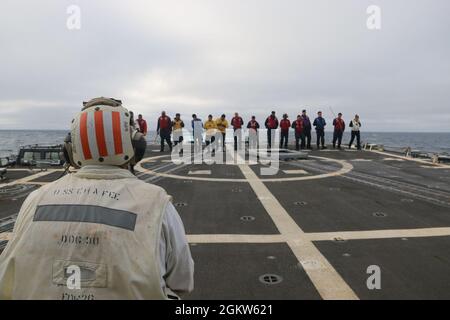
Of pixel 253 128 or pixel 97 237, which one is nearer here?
pixel 97 237

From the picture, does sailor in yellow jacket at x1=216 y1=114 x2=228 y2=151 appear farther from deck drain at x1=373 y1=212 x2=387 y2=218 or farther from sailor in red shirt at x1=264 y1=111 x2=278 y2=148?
deck drain at x1=373 y1=212 x2=387 y2=218

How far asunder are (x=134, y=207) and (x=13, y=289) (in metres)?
0.84

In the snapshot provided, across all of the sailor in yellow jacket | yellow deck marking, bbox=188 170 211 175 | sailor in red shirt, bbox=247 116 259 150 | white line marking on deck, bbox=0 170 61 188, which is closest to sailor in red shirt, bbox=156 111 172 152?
the sailor in yellow jacket

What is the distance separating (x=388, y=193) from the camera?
977 centimetres

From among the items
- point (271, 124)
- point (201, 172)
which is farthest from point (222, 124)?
point (201, 172)

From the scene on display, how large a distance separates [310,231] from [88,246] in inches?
204

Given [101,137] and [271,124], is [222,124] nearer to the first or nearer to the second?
[271,124]

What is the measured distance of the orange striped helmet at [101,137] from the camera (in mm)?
2170

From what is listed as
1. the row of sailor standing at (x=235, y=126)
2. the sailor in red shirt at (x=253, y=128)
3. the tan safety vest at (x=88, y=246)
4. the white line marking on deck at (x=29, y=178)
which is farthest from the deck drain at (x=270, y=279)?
the sailor in red shirt at (x=253, y=128)

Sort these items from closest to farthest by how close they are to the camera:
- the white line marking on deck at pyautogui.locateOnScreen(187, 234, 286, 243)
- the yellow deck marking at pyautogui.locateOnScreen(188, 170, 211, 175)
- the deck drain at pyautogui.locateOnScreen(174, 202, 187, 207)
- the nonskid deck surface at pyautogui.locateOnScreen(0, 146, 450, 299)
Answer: the nonskid deck surface at pyautogui.locateOnScreen(0, 146, 450, 299)
the white line marking on deck at pyautogui.locateOnScreen(187, 234, 286, 243)
the deck drain at pyautogui.locateOnScreen(174, 202, 187, 207)
the yellow deck marking at pyautogui.locateOnScreen(188, 170, 211, 175)

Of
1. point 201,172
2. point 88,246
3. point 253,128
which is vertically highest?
point 253,128

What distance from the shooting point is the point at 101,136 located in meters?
2.17

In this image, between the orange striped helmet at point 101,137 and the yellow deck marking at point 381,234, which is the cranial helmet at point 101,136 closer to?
the orange striped helmet at point 101,137

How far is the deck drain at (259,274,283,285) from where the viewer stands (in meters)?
4.42
